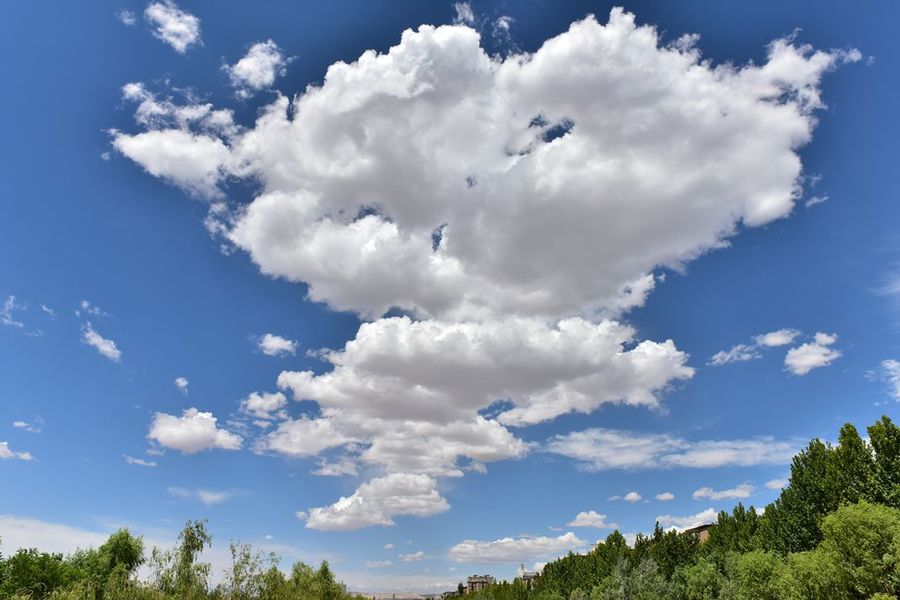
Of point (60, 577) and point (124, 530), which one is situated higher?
point (124, 530)

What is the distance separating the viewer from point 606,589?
Result: 90.1 m

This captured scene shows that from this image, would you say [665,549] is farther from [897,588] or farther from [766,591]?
[897,588]

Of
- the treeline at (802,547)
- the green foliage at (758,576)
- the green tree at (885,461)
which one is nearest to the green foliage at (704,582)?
the treeline at (802,547)

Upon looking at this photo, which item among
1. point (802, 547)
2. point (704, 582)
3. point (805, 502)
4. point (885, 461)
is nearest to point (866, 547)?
point (885, 461)

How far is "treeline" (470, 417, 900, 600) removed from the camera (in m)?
42.8

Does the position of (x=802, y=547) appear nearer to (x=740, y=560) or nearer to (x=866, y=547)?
(x=740, y=560)

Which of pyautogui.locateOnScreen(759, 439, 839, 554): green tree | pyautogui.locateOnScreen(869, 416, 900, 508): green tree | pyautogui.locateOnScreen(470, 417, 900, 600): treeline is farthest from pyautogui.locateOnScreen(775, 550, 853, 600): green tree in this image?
pyautogui.locateOnScreen(759, 439, 839, 554): green tree

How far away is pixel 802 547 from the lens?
195 feet

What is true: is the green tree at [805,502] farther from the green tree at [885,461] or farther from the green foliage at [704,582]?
the green foliage at [704,582]

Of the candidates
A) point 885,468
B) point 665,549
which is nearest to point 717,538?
point 665,549

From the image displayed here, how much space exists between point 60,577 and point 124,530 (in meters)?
11.6

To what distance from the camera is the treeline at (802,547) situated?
1686 inches

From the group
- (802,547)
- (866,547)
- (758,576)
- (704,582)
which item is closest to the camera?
(866,547)

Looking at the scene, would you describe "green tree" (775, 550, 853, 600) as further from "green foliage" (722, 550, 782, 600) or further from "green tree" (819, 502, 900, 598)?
"green foliage" (722, 550, 782, 600)
